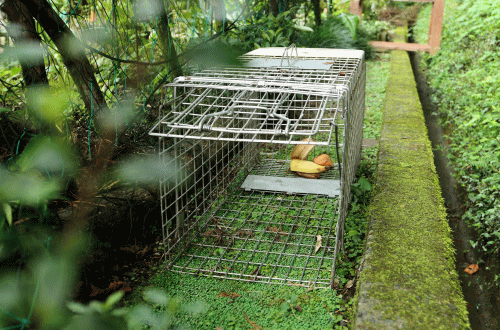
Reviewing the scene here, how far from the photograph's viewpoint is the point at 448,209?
9.66 feet

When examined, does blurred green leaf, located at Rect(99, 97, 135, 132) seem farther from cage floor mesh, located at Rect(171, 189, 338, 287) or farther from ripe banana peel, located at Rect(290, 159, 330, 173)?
ripe banana peel, located at Rect(290, 159, 330, 173)

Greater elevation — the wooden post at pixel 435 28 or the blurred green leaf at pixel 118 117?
the wooden post at pixel 435 28

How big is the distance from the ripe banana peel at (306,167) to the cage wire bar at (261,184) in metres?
0.07

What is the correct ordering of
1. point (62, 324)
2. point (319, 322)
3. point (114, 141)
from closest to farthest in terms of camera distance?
point (62, 324) → point (319, 322) → point (114, 141)

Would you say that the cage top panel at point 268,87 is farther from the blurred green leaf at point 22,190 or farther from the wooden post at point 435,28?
the wooden post at point 435,28

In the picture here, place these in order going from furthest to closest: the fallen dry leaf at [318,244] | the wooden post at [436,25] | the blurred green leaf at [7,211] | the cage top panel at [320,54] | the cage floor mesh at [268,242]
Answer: the wooden post at [436,25] → the cage top panel at [320,54] → the fallen dry leaf at [318,244] → the cage floor mesh at [268,242] → the blurred green leaf at [7,211]

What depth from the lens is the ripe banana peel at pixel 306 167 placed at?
3.00 metres

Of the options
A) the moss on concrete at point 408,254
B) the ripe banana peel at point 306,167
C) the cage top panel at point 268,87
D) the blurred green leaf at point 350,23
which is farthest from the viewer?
the blurred green leaf at point 350,23

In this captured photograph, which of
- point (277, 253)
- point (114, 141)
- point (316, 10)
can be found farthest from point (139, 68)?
point (316, 10)

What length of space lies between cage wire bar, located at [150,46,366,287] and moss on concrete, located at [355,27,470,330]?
0.24m

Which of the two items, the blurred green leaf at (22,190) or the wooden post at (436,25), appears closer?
the blurred green leaf at (22,190)

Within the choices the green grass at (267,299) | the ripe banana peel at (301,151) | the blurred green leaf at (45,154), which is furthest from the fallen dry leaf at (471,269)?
the blurred green leaf at (45,154)

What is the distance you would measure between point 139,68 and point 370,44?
5913 mm

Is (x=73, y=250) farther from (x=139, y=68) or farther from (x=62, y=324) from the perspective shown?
(x=139, y=68)
